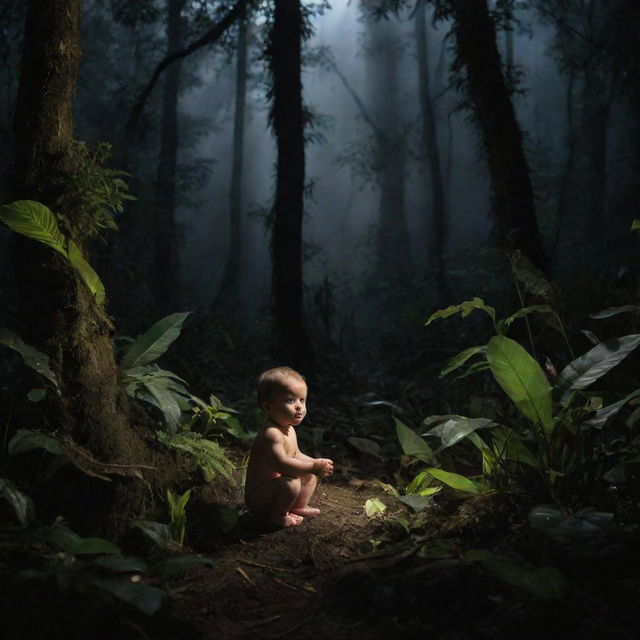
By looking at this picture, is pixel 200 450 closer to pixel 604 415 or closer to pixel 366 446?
pixel 366 446

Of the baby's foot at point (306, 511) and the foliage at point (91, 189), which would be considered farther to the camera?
the baby's foot at point (306, 511)

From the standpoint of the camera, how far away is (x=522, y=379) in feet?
8.84

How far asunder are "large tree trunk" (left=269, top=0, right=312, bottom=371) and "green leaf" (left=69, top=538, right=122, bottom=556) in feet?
13.9

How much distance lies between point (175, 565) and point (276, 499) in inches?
27.2

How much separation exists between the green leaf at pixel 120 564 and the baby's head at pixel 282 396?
3.20 ft

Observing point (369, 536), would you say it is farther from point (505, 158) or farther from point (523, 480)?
point (505, 158)

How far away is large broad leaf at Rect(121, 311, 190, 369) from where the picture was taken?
10.4 feet

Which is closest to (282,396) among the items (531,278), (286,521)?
(286,521)

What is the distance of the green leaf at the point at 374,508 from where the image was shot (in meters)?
3.01

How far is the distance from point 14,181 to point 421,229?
2668 centimetres

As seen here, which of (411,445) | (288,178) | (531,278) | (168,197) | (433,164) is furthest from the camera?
(433,164)

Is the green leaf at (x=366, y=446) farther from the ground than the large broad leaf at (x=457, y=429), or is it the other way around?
the large broad leaf at (x=457, y=429)

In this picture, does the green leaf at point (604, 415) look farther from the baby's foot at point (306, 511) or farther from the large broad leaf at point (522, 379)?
the baby's foot at point (306, 511)

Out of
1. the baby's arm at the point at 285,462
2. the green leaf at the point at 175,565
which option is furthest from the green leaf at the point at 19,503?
the baby's arm at the point at 285,462
